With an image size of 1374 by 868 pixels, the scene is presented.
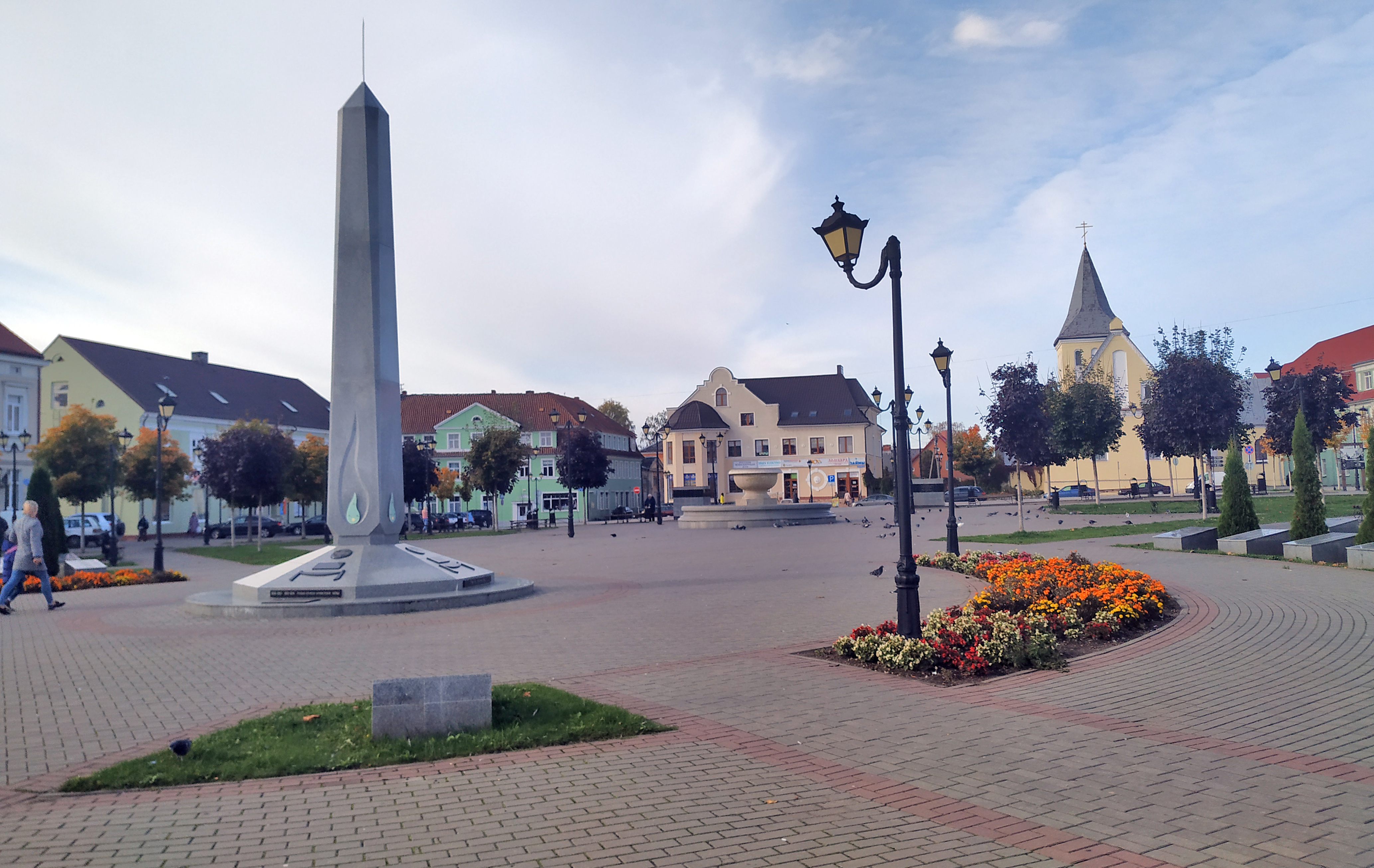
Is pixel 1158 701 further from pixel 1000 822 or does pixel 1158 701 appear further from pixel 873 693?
pixel 1000 822

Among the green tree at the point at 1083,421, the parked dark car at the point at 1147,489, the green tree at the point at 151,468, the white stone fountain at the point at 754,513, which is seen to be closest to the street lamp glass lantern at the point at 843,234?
the white stone fountain at the point at 754,513

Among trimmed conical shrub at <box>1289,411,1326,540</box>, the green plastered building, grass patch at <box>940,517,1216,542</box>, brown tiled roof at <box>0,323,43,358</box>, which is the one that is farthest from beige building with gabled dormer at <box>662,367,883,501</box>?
trimmed conical shrub at <box>1289,411,1326,540</box>

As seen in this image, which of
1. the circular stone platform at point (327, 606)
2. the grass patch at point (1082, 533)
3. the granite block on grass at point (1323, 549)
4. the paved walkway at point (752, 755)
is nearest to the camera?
the paved walkway at point (752, 755)

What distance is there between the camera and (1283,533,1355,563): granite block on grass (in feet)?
55.5

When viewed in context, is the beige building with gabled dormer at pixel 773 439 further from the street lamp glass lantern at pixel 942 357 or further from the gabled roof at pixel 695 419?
the street lamp glass lantern at pixel 942 357

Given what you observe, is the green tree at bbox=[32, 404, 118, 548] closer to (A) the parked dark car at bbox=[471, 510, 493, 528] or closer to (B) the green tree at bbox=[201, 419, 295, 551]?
(B) the green tree at bbox=[201, 419, 295, 551]

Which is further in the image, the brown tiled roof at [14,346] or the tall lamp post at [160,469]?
the brown tiled roof at [14,346]

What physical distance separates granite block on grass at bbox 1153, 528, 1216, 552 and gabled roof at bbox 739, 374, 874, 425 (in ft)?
203

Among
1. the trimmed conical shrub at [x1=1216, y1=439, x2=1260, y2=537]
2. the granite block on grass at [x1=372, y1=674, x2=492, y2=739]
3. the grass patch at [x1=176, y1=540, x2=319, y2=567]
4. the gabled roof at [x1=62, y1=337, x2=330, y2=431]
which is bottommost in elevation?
the grass patch at [x1=176, y1=540, x2=319, y2=567]

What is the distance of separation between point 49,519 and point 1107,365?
7612 cm

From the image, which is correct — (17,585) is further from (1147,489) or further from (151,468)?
(1147,489)

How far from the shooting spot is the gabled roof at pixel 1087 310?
7919 centimetres

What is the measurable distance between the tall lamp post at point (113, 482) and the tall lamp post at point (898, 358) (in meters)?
25.3

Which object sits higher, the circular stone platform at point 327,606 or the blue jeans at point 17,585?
the blue jeans at point 17,585
